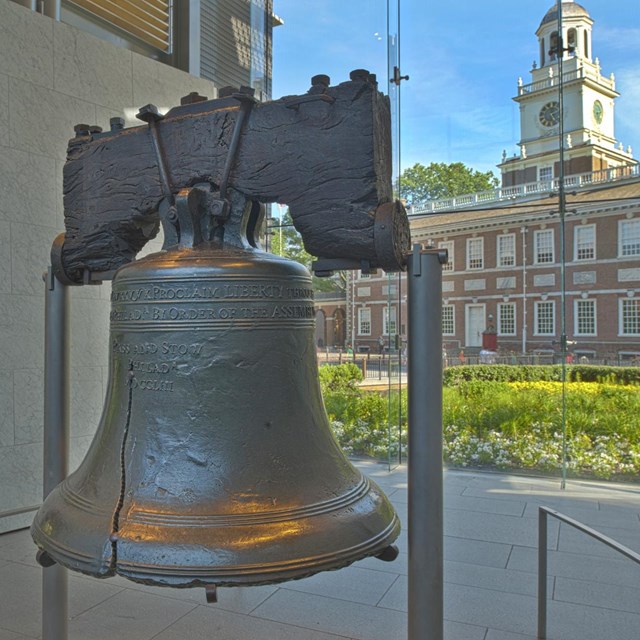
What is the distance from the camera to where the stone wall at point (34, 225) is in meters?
4.38

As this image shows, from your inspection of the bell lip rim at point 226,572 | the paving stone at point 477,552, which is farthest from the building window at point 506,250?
the bell lip rim at point 226,572

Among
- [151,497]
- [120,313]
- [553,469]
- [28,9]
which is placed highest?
[28,9]

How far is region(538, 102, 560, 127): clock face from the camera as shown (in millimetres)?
7371

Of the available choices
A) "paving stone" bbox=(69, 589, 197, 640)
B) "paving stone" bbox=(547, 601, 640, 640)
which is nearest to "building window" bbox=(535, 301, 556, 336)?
"paving stone" bbox=(547, 601, 640, 640)

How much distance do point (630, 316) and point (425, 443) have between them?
670cm

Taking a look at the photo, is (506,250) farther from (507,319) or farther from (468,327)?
(468,327)

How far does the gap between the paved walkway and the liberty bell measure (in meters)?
1.90

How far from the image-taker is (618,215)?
746 centimetres

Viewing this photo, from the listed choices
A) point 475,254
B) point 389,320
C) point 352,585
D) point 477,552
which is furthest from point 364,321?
point 352,585

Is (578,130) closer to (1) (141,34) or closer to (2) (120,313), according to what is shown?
(1) (141,34)

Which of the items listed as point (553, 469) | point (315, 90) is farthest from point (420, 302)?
point (553, 469)

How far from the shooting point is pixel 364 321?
29.3 feet

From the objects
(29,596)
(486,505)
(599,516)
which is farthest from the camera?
(486,505)

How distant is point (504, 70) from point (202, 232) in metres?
7.63
